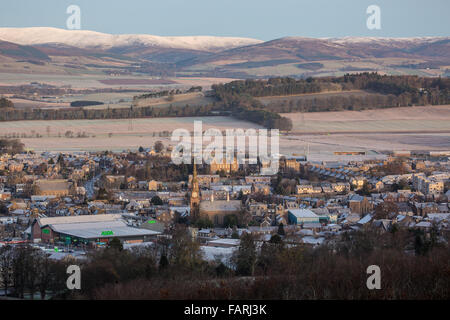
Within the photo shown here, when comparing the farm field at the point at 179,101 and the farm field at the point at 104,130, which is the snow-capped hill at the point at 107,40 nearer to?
the farm field at the point at 179,101

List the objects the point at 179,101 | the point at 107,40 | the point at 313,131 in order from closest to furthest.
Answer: the point at 313,131, the point at 179,101, the point at 107,40

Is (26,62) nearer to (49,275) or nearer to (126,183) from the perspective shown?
(126,183)

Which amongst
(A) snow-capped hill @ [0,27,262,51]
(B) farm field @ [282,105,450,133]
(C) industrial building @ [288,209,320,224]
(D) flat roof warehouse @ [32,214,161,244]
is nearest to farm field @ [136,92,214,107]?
(B) farm field @ [282,105,450,133]

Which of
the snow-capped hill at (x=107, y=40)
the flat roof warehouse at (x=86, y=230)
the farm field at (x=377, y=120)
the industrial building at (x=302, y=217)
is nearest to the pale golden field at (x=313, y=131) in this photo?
the farm field at (x=377, y=120)

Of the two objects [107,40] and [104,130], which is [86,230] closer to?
[104,130]

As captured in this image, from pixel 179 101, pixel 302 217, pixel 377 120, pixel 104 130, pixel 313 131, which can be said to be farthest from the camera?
pixel 179 101

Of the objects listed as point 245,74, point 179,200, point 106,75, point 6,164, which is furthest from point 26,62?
point 179,200

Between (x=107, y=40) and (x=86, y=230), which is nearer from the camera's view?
(x=86, y=230)

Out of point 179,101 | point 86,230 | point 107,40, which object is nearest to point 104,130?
point 179,101

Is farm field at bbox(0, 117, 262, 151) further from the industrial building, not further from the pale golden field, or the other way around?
the industrial building
